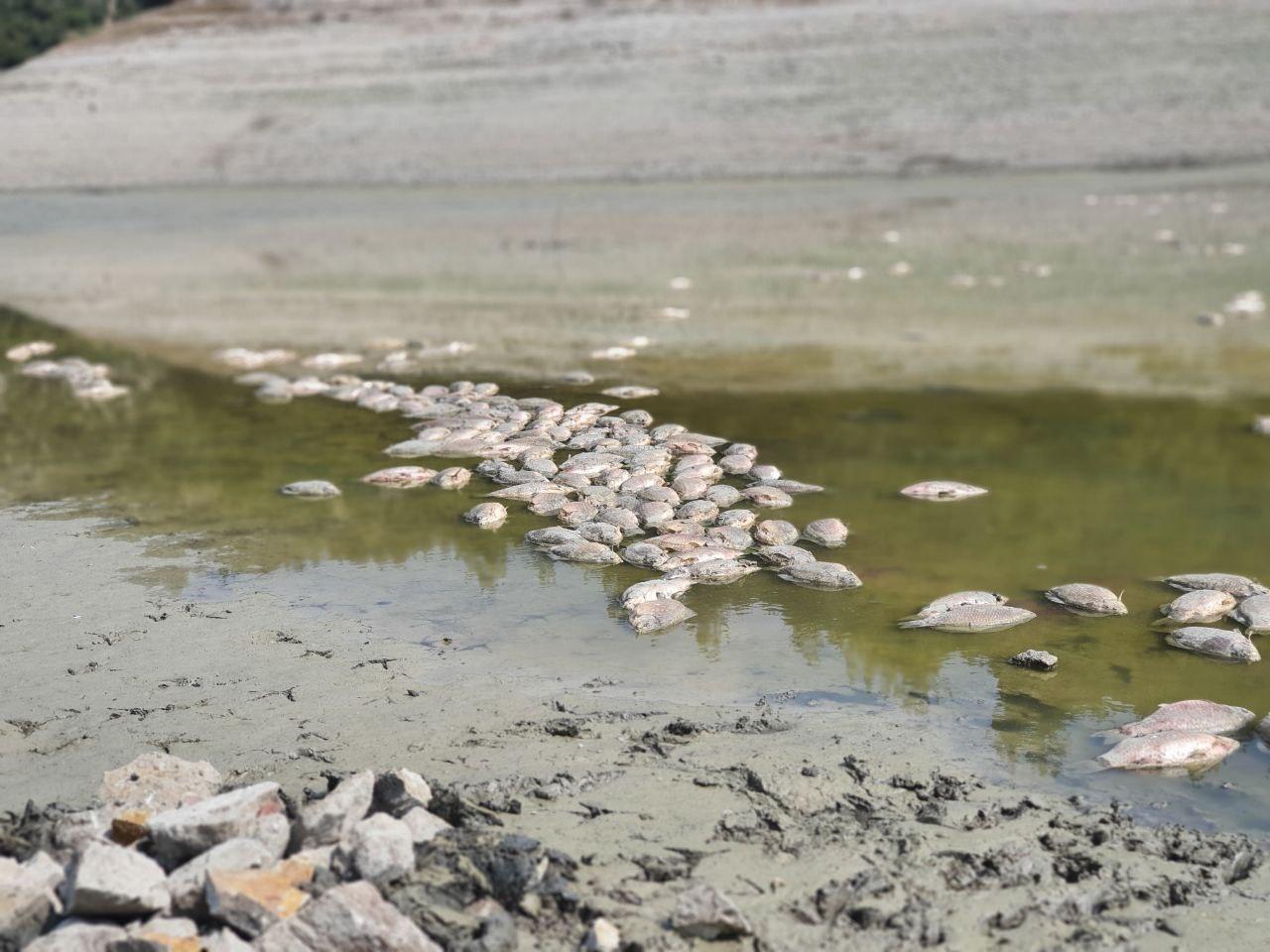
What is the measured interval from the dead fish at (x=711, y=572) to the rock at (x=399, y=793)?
7.19 ft

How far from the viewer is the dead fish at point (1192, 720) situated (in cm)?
403

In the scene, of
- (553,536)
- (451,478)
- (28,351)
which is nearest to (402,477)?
(451,478)

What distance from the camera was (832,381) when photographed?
32.3 feet

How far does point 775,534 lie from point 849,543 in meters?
0.39

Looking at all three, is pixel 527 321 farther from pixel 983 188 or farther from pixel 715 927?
pixel 983 188

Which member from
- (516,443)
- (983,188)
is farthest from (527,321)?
(983,188)

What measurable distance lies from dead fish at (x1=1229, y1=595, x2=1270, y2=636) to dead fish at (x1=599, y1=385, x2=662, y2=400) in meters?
4.99

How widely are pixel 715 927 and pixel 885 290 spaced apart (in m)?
12.2

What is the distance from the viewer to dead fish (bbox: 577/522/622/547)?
236 inches

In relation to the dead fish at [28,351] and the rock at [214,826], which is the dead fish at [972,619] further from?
the dead fish at [28,351]

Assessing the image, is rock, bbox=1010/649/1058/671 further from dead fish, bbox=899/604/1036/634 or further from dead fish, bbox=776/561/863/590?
dead fish, bbox=776/561/863/590

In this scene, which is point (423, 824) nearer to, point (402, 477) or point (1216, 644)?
point (1216, 644)

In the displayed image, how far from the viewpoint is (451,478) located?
7.13m

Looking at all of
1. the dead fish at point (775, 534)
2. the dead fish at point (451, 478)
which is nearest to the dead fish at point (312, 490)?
the dead fish at point (451, 478)
